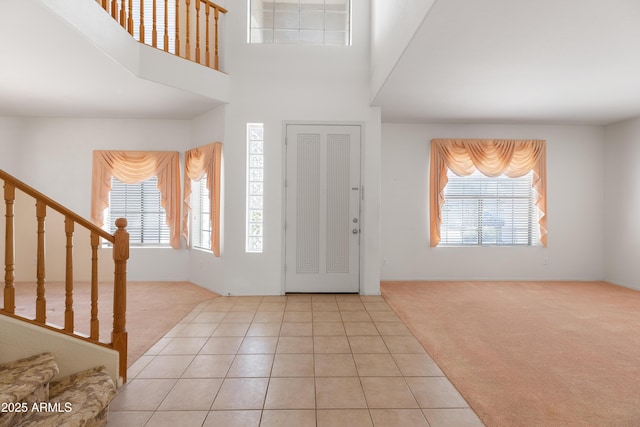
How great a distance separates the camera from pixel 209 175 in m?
4.96

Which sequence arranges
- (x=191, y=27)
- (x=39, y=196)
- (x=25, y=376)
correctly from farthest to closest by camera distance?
(x=191, y=27) < (x=39, y=196) < (x=25, y=376)

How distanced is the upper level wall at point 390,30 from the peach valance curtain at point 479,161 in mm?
1794

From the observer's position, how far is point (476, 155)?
570cm

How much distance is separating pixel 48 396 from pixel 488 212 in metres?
5.88

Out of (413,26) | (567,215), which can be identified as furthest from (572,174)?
(413,26)

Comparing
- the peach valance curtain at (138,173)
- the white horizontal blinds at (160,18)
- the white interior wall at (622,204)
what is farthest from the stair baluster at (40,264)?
the white interior wall at (622,204)

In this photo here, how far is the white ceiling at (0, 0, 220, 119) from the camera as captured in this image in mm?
2865

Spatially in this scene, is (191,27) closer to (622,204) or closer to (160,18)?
(160,18)

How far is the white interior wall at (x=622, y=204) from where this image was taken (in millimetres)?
5395

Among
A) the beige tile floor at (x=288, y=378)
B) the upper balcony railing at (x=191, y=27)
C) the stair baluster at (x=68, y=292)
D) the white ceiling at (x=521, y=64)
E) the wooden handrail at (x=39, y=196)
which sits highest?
the upper balcony railing at (x=191, y=27)

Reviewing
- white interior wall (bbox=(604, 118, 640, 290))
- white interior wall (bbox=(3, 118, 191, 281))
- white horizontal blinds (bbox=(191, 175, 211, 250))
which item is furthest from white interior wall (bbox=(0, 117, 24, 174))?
white interior wall (bbox=(604, 118, 640, 290))

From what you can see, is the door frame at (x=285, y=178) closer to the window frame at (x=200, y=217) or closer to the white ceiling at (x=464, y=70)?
the white ceiling at (x=464, y=70)

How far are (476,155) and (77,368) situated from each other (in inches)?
221

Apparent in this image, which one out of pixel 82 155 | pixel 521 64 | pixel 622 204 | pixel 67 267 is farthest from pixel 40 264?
pixel 622 204
